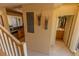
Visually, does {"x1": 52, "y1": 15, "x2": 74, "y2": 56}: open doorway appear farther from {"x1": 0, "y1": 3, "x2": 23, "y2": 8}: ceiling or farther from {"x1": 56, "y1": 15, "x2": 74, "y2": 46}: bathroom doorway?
{"x1": 0, "y1": 3, "x2": 23, "y2": 8}: ceiling

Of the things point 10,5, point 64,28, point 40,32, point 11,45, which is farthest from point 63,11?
point 11,45

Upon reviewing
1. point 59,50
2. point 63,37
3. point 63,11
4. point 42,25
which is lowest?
point 59,50

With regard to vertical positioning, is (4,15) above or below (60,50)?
above

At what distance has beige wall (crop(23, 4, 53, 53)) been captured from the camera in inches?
28.9

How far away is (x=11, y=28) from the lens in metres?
0.79

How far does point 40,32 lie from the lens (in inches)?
31.0

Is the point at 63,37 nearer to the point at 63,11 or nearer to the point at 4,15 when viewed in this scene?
the point at 63,11

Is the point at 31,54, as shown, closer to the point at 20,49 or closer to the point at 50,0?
the point at 20,49

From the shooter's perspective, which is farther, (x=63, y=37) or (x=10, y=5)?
(x=63, y=37)

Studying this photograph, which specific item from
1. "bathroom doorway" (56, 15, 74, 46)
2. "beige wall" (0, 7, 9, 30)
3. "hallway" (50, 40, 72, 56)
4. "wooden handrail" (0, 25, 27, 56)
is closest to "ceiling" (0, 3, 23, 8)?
"beige wall" (0, 7, 9, 30)

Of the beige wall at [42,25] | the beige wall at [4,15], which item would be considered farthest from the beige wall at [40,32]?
the beige wall at [4,15]

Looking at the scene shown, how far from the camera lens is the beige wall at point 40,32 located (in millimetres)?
733

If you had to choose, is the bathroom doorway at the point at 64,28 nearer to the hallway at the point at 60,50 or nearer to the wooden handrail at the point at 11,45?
the hallway at the point at 60,50

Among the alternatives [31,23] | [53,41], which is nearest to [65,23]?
[53,41]
